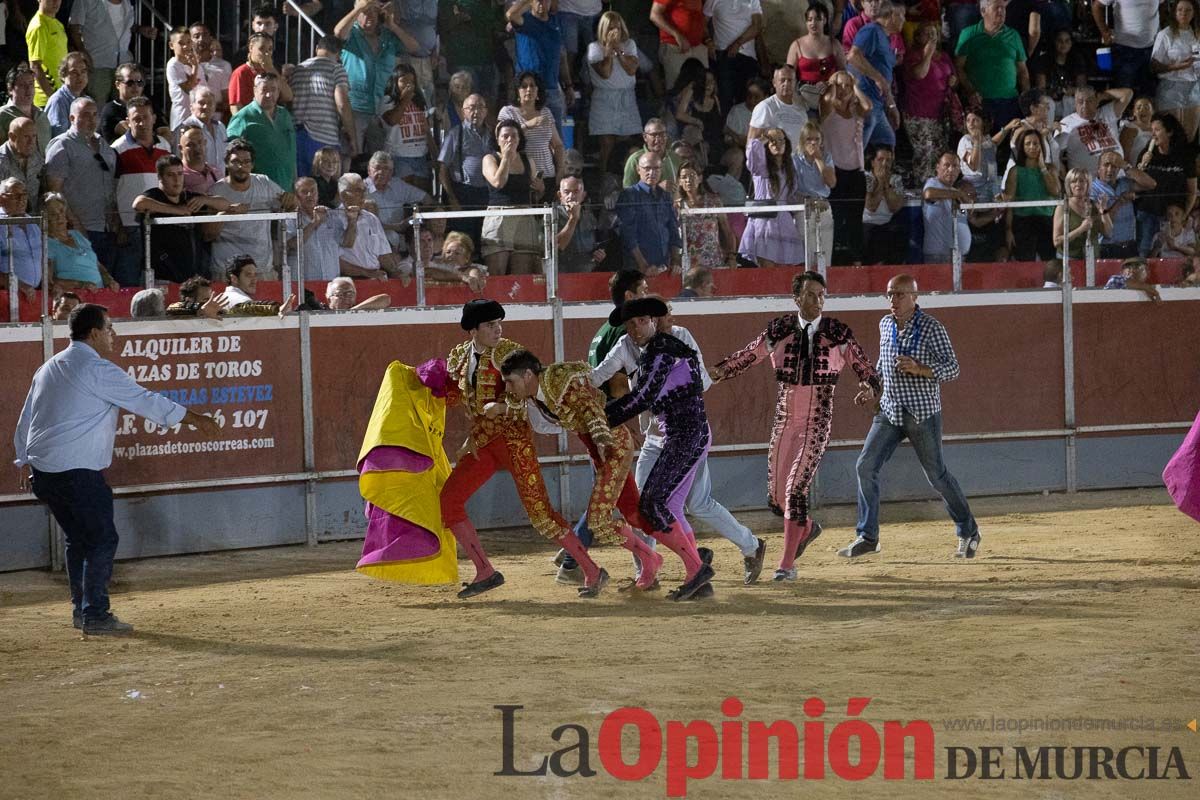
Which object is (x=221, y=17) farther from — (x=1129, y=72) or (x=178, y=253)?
(x=1129, y=72)

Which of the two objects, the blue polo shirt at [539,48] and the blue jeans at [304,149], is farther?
the blue polo shirt at [539,48]

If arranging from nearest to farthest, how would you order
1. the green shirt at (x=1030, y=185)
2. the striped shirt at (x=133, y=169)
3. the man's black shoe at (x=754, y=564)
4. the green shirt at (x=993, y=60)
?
the man's black shoe at (x=754, y=564)
the striped shirt at (x=133, y=169)
the green shirt at (x=1030, y=185)
the green shirt at (x=993, y=60)

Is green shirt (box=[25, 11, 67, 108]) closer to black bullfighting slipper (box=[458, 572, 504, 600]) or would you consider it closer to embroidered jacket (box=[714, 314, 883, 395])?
black bullfighting slipper (box=[458, 572, 504, 600])

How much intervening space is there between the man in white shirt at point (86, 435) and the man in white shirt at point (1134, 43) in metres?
13.1

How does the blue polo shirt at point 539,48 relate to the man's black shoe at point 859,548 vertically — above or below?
above

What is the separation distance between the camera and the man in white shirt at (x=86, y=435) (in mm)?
9391

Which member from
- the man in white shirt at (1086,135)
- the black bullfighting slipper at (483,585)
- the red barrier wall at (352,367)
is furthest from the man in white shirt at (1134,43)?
the black bullfighting slipper at (483,585)

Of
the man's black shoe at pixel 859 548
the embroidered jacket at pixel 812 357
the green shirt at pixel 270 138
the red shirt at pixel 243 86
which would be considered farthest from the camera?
the red shirt at pixel 243 86

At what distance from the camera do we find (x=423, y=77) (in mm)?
15805

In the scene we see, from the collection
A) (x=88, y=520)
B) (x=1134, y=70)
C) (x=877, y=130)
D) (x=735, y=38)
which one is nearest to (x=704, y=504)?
(x=88, y=520)

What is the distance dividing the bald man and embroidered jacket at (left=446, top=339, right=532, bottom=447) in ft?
13.6

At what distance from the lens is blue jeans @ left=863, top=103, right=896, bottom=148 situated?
658 inches

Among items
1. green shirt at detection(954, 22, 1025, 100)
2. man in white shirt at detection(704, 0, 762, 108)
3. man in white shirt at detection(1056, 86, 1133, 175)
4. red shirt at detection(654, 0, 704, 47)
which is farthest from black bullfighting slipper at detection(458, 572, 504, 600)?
green shirt at detection(954, 22, 1025, 100)

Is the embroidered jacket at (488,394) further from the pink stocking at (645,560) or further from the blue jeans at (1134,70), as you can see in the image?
the blue jeans at (1134,70)
